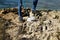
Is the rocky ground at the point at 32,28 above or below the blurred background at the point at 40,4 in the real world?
above

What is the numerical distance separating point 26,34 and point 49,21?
0.65 meters

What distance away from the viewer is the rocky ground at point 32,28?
193 inches

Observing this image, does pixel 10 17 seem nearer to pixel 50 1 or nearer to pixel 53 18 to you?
pixel 53 18

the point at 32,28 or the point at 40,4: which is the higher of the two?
the point at 32,28

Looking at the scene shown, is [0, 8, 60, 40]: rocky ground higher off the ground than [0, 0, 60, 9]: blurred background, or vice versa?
[0, 8, 60, 40]: rocky ground

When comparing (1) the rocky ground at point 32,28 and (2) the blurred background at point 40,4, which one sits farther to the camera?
(2) the blurred background at point 40,4

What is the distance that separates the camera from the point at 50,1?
27.9 ft

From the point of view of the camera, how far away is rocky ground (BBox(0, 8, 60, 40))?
489 centimetres

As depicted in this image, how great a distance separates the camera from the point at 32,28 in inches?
201

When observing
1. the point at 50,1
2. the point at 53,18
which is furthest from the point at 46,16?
the point at 50,1

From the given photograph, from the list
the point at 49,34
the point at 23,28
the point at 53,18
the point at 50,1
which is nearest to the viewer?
the point at 49,34

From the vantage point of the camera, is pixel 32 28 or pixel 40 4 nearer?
pixel 32 28

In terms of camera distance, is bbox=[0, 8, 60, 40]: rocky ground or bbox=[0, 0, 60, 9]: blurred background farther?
bbox=[0, 0, 60, 9]: blurred background

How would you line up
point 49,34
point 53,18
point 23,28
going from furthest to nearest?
point 53,18 < point 23,28 < point 49,34
